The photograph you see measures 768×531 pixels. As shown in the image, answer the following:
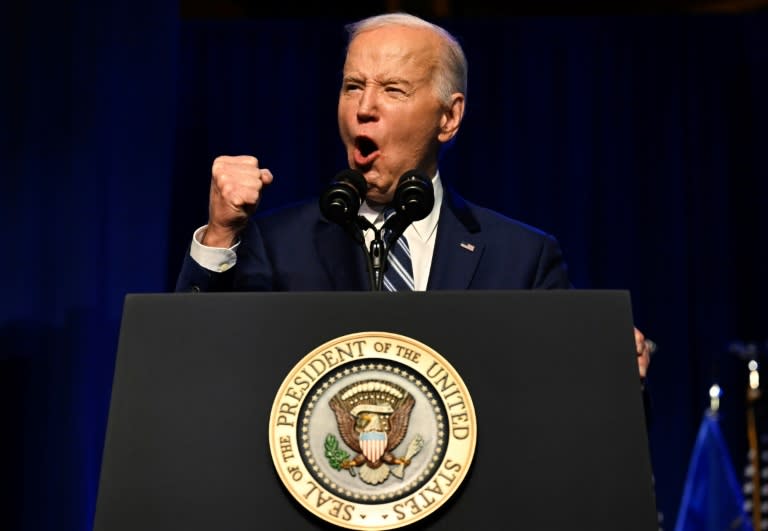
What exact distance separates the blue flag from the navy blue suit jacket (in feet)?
8.29

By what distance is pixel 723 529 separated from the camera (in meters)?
4.08

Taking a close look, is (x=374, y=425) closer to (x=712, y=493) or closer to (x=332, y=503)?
(x=332, y=503)

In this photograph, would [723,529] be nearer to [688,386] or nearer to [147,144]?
[688,386]

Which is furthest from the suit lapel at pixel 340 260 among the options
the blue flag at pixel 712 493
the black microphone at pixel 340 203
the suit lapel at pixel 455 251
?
the blue flag at pixel 712 493

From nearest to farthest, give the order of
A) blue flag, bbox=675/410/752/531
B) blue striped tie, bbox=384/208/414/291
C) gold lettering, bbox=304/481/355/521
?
gold lettering, bbox=304/481/355/521 → blue striped tie, bbox=384/208/414/291 → blue flag, bbox=675/410/752/531

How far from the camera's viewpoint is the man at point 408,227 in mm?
1792

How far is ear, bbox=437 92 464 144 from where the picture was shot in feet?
6.66

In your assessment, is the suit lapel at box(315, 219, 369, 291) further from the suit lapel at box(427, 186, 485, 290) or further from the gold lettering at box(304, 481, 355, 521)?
the gold lettering at box(304, 481, 355, 521)

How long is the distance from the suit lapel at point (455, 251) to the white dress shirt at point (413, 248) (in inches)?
1.0

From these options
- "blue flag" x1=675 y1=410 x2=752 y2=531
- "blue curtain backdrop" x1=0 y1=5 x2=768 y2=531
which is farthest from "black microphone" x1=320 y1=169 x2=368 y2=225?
"blue curtain backdrop" x1=0 y1=5 x2=768 y2=531

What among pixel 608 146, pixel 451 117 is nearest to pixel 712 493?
pixel 608 146

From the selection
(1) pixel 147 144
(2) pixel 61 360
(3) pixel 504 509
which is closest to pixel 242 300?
(3) pixel 504 509

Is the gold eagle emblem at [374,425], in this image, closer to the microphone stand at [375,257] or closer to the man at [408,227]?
the microphone stand at [375,257]

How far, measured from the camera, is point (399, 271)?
5.73ft
